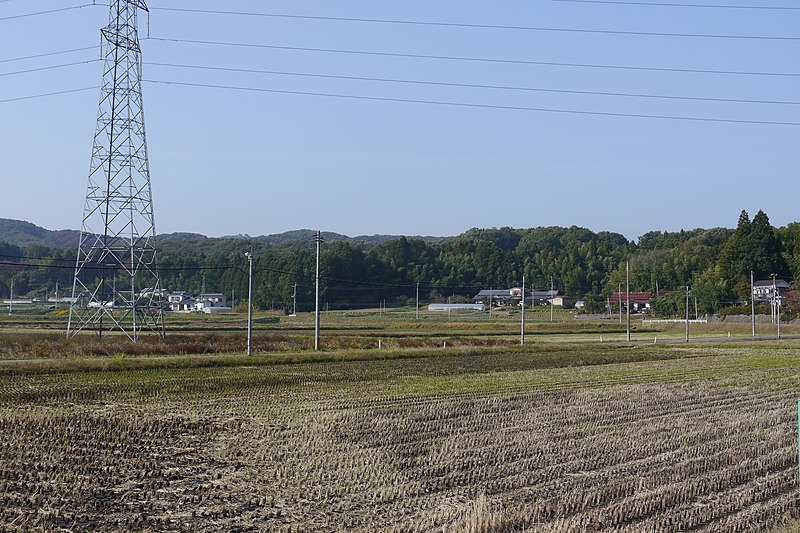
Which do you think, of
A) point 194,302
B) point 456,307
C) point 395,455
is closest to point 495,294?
point 456,307

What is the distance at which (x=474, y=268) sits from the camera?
479ft

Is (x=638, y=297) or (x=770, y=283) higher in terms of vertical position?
→ (x=770, y=283)

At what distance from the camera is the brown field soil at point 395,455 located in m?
10.2

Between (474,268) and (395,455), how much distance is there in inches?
5222

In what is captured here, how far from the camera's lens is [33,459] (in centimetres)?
1318

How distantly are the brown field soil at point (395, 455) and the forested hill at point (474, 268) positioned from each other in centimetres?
8190

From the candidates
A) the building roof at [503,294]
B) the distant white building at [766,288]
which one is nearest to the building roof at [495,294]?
the building roof at [503,294]

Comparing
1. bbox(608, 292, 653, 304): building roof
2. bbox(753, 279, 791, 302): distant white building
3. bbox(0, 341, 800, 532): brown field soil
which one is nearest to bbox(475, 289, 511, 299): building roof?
bbox(608, 292, 653, 304): building roof

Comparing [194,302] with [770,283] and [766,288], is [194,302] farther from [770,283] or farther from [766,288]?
[770,283]

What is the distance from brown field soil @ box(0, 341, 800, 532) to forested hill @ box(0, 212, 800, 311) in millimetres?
81898

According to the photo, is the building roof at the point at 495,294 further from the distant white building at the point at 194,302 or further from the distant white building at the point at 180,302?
the distant white building at the point at 180,302

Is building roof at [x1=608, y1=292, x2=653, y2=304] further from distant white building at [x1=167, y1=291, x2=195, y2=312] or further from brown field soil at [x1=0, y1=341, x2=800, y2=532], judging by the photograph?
brown field soil at [x1=0, y1=341, x2=800, y2=532]

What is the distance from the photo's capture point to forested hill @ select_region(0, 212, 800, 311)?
341 feet

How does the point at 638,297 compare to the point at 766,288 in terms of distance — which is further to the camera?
the point at 638,297
